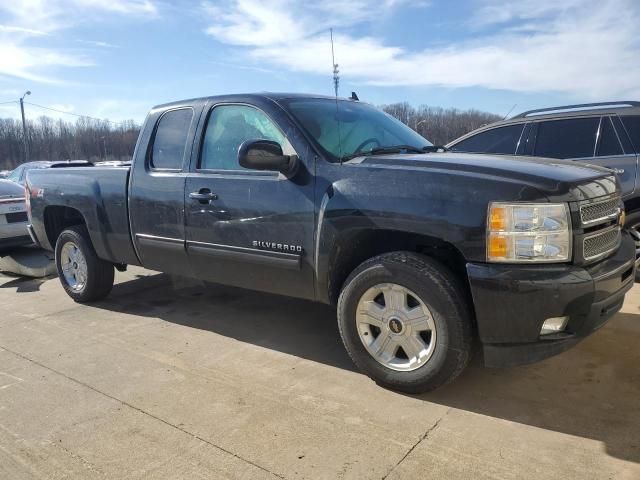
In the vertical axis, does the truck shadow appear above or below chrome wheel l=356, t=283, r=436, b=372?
below

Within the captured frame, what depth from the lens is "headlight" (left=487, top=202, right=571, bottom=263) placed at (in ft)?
9.08

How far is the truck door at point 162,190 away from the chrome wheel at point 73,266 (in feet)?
3.72

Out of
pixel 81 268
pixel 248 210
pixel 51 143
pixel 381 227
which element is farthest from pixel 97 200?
pixel 51 143

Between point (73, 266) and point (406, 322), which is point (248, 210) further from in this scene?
point (73, 266)

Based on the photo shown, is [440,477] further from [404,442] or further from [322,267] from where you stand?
[322,267]

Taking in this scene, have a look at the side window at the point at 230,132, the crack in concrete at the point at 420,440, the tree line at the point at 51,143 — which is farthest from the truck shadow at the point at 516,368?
the tree line at the point at 51,143

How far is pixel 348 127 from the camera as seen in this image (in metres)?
4.05

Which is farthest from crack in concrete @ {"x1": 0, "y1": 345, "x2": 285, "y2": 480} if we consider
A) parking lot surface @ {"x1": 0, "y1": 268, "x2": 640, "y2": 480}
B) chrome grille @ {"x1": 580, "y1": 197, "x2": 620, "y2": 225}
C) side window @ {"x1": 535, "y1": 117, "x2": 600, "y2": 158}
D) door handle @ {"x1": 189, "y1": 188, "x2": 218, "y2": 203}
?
side window @ {"x1": 535, "y1": 117, "x2": 600, "y2": 158}

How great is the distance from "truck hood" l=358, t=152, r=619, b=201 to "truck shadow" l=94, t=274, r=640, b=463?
1.19m

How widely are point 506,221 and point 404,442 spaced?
1265 millimetres

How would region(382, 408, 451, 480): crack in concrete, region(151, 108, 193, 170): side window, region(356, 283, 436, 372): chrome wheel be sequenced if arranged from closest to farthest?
region(382, 408, 451, 480): crack in concrete, region(356, 283, 436, 372): chrome wheel, region(151, 108, 193, 170): side window

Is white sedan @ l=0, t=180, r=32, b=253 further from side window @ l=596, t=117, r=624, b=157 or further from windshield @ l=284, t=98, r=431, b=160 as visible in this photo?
side window @ l=596, t=117, r=624, b=157

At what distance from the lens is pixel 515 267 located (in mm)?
2785

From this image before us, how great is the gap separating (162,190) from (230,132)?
2.61 ft
